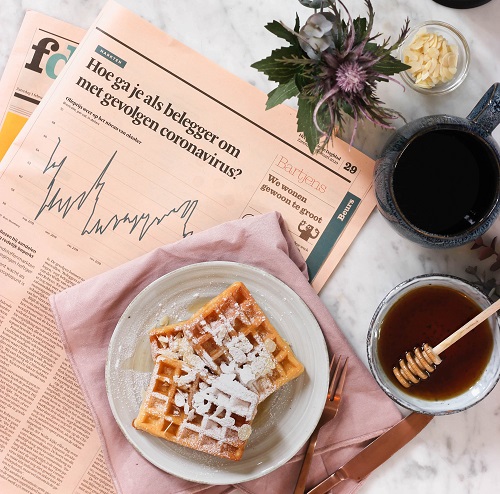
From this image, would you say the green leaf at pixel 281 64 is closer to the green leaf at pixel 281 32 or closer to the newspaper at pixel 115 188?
the green leaf at pixel 281 32

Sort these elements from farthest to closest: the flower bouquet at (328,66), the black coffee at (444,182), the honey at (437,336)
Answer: the honey at (437,336) → the black coffee at (444,182) → the flower bouquet at (328,66)

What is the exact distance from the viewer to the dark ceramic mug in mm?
803

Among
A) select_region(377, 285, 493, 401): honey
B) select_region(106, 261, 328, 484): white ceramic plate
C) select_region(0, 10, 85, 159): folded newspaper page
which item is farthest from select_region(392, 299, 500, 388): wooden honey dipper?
select_region(0, 10, 85, 159): folded newspaper page

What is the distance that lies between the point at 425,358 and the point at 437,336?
2.0 inches

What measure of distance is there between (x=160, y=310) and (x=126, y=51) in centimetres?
42

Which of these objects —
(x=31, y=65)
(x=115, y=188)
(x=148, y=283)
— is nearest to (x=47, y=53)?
(x=31, y=65)

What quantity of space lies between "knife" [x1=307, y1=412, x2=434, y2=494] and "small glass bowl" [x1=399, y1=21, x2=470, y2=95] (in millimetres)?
514

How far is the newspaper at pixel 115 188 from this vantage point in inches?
37.9

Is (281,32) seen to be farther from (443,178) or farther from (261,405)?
(261,405)

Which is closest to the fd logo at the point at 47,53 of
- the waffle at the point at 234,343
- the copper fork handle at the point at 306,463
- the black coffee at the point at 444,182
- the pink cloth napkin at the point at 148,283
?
the pink cloth napkin at the point at 148,283

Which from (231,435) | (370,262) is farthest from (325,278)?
(231,435)

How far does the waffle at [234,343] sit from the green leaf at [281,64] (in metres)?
0.30

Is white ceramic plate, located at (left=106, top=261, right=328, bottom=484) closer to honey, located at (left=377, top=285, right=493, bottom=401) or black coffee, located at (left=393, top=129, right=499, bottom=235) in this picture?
honey, located at (left=377, top=285, right=493, bottom=401)

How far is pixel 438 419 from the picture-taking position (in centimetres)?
99
